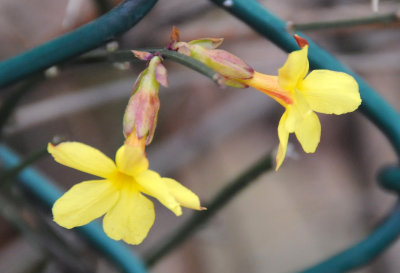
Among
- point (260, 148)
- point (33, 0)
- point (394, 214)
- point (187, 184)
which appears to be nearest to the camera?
point (394, 214)

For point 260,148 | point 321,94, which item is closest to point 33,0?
point 260,148

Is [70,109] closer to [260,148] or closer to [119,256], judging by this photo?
[119,256]

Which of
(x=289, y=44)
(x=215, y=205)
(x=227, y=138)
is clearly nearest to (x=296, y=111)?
(x=289, y=44)

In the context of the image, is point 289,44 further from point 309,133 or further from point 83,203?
point 83,203

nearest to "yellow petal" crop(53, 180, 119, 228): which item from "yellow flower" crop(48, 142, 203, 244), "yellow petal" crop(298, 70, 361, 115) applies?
"yellow flower" crop(48, 142, 203, 244)

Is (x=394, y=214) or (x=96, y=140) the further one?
(x=96, y=140)

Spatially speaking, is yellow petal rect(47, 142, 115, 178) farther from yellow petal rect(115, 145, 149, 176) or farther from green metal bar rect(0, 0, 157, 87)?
green metal bar rect(0, 0, 157, 87)

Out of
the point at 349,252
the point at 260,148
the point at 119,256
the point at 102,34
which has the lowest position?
the point at 260,148
